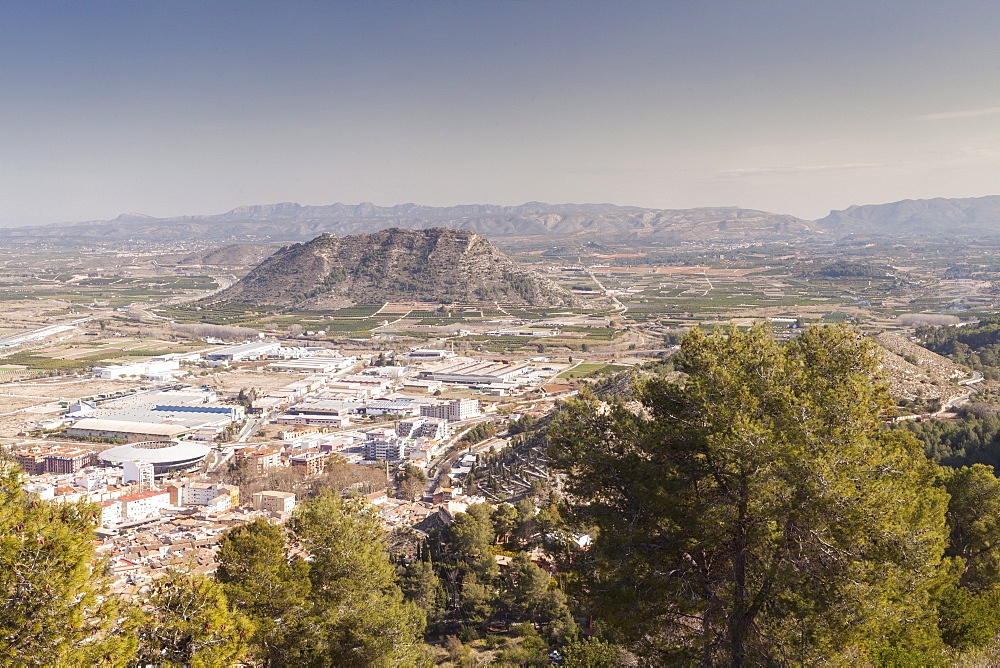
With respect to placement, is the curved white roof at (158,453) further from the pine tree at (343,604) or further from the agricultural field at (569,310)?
the pine tree at (343,604)

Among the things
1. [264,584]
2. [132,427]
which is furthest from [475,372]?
[264,584]

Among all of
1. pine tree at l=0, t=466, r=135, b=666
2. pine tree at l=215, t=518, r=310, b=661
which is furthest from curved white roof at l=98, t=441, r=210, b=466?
pine tree at l=0, t=466, r=135, b=666

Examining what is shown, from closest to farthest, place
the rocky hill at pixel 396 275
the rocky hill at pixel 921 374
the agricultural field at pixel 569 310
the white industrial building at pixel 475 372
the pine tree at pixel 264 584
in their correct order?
the pine tree at pixel 264 584, the rocky hill at pixel 921 374, the white industrial building at pixel 475 372, the agricultural field at pixel 569 310, the rocky hill at pixel 396 275

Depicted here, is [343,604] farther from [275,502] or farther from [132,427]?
[132,427]

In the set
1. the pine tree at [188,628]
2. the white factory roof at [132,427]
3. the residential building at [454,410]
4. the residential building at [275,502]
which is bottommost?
the residential building at [454,410]

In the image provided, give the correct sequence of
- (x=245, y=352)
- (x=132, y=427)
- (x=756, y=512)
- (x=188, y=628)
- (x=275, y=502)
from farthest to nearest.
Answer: (x=245, y=352) → (x=132, y=427) → (x=275, y=502) → (x=188, y=628) → (x=756, y=512)

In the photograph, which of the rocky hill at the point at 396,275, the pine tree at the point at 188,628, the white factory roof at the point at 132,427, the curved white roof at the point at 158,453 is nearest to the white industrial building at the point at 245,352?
the white factory roof at the point at 132,427
